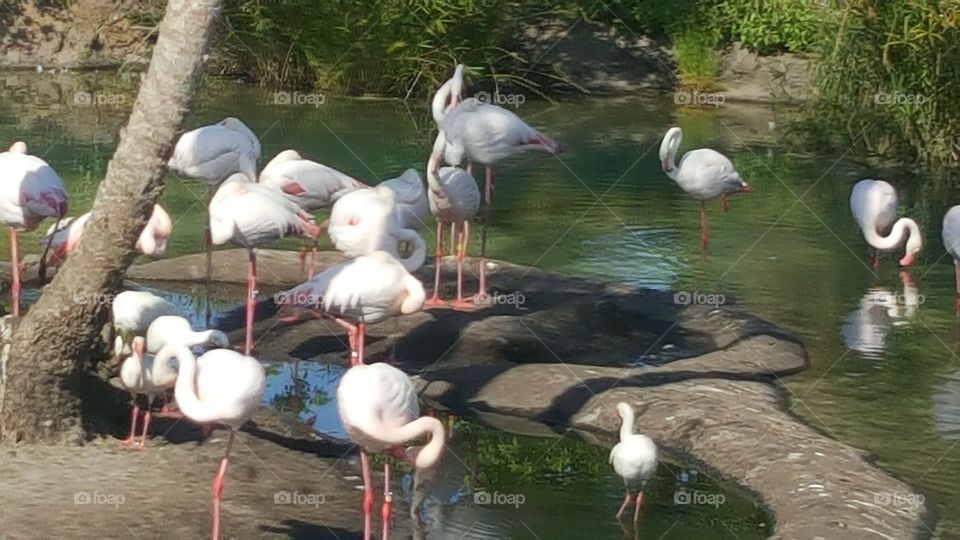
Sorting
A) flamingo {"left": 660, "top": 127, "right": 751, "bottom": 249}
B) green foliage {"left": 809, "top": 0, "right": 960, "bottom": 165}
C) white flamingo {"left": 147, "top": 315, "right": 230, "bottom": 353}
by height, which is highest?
green foliage {"left": 809, "top": 0, "right": 960, "bottom": 165}

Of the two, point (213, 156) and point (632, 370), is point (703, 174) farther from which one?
point (632, 370)

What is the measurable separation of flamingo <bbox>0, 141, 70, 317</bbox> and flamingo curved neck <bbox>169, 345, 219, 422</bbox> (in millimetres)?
2323

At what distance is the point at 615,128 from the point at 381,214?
Result: 318 inches

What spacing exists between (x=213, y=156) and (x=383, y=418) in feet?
13.5

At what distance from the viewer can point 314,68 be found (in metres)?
18.1

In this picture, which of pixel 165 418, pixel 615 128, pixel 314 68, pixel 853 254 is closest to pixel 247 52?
pixel 314 68

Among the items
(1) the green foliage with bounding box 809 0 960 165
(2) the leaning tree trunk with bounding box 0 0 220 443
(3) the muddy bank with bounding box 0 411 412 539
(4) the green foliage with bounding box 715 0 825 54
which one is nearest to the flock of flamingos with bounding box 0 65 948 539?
(3) the muddy bank with bounding box 0 411 412 539

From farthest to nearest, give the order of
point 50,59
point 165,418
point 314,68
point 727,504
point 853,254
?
point 50,59 < point 314,68 < point 853,254 < point 165,418 < point 727,504

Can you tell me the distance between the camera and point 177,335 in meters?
7.02

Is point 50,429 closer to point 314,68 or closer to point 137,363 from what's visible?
point 137,363

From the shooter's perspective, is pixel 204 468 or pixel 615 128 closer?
pixel 204 468

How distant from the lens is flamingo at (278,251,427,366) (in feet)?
24.3

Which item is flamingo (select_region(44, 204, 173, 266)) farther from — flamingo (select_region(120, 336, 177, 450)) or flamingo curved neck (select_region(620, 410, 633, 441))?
flamingo curved neck (select_region(620, 410, 633, 441))

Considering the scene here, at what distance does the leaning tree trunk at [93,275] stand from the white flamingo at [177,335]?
1.63ft
